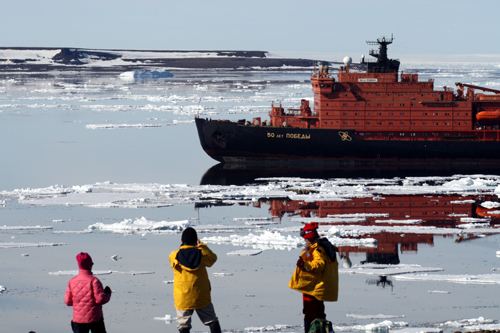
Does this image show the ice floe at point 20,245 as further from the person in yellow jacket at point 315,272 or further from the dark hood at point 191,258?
the person in yellow jacket at point 315,272

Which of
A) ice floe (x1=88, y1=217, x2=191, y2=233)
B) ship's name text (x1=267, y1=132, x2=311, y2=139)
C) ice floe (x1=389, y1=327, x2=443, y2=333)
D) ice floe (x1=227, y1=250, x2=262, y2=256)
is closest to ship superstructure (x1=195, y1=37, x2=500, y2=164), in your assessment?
ship's name text (x1=267, y1=132, x2=311, y2=139)

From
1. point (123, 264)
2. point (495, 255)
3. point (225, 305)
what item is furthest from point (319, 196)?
point (225, 305)

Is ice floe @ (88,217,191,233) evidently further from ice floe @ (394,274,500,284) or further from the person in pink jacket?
the person in pink jacket

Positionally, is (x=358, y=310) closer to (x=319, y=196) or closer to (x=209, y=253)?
(x=209, y=253)

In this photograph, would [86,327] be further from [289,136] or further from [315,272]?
[289,136]

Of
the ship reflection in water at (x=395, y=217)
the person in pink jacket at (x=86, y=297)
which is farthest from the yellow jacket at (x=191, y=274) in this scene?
the ship reflection in water at (x=395, y=217)


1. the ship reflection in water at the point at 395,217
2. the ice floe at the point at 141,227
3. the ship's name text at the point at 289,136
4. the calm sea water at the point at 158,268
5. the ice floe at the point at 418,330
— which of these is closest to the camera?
the ice floe at the point at 418,330

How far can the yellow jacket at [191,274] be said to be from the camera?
7.97 m

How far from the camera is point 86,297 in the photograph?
7793mm

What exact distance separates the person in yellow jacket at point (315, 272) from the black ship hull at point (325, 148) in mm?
25421

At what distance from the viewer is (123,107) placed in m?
59.4

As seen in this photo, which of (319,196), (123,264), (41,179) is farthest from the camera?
(41,179)

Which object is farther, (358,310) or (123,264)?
(123,264)

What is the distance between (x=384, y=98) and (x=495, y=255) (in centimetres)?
1826
